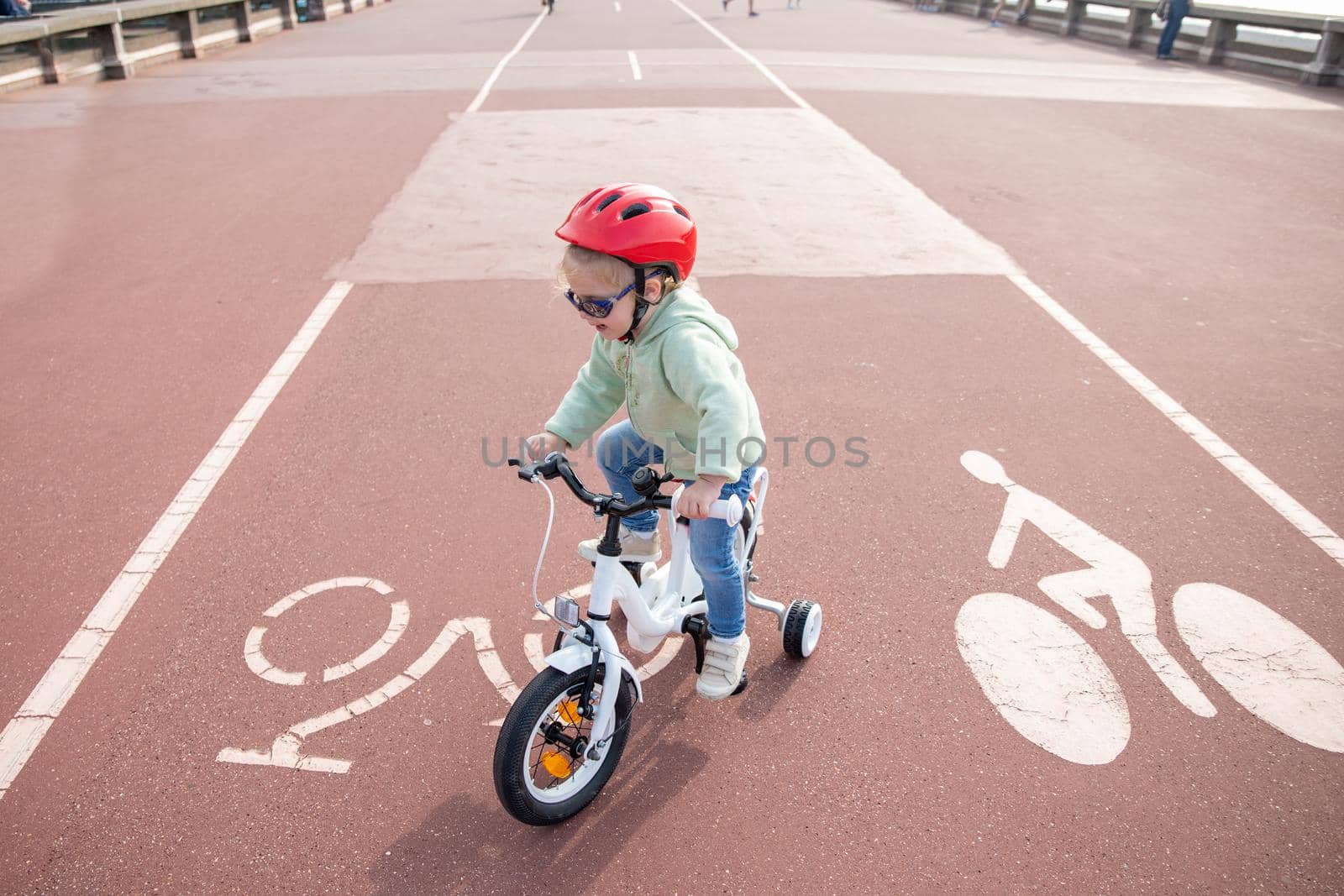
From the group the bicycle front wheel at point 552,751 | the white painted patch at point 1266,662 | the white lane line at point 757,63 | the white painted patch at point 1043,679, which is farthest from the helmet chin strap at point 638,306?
the white lane line at point 757,63

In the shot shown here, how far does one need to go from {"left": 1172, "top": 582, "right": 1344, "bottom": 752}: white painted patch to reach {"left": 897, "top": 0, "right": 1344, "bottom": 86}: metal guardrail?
18.1 meters

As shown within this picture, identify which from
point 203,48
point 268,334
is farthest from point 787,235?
point 203,48

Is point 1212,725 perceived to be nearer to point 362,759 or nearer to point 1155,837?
point 1155,837

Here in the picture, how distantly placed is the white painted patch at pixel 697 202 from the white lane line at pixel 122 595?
227cm

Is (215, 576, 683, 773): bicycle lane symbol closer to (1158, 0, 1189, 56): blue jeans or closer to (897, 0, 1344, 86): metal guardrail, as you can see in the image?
(897, 0, 1344, 86): metal guardrail

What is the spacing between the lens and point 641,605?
3.15 m

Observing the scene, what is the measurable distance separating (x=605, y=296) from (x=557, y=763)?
1.48 m

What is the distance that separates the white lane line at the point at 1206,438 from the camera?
4543 mm

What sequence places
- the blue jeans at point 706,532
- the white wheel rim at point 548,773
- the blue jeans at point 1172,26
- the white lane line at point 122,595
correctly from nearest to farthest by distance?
the white wheel rim at point 548,773, the blue jeans at point 706,532, the white lane line at point 122,595, the blue jeans at point 1172,26

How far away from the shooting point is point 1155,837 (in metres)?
→ 2.98

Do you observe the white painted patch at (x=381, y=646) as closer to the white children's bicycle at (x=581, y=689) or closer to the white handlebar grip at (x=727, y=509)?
the white children's bicycle at (x=581, y=689)

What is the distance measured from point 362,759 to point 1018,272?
667 cm

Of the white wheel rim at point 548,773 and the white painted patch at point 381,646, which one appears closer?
the white wheel rim at point 548,773

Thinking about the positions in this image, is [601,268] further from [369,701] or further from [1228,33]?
[1228,33]
